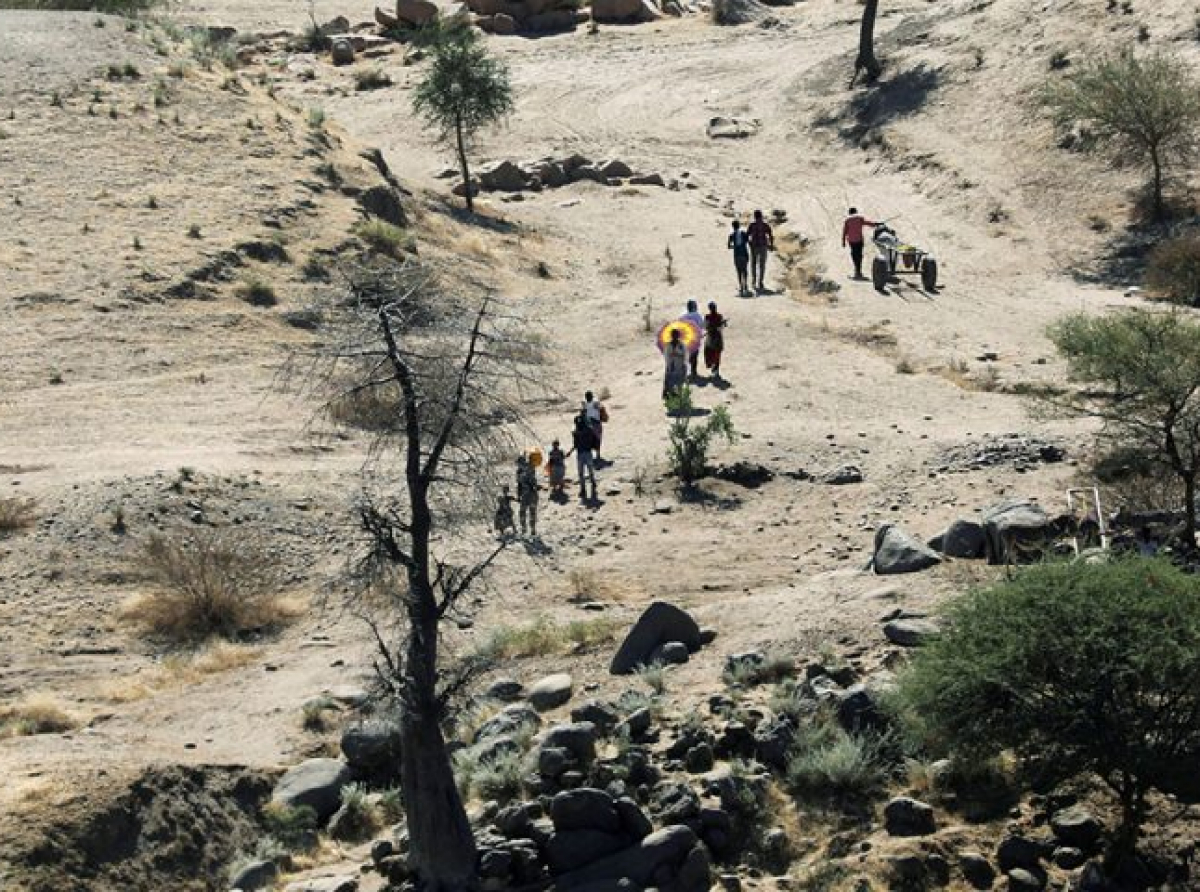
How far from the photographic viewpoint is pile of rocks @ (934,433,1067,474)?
2695cm

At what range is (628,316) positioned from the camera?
1459 inches

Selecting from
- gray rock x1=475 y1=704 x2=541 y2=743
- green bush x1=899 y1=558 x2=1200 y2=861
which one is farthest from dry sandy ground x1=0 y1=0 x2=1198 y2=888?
green bush x1=899 y1=558 x2=1200 y2=861

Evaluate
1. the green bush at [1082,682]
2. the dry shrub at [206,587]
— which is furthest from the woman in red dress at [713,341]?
the green bush at [1082,682]

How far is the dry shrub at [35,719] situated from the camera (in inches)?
808

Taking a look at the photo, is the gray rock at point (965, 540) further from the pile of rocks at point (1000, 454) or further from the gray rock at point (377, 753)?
the gray rock at point (377, 753)

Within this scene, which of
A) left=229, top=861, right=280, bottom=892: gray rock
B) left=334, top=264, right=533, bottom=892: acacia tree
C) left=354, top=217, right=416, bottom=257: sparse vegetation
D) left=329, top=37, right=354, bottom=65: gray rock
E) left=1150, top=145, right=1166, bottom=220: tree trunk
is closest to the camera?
left=334, top=264, right=533, bottom=892: acacia tree

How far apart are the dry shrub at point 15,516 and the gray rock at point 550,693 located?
7902 millimetres

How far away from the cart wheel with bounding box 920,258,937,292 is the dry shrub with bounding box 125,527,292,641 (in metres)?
16.8

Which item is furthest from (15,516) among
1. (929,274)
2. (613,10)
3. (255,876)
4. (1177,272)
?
(613,10)

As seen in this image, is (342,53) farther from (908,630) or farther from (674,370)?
(908,630)

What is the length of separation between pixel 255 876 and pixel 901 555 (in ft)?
27.2

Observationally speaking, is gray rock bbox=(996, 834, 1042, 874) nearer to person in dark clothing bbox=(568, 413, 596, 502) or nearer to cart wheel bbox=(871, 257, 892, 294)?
person in dark clothing bbox=(568, 413, 596, 502)

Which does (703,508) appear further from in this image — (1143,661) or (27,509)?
(1143,661)

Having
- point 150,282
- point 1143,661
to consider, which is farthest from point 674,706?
point 150,282
